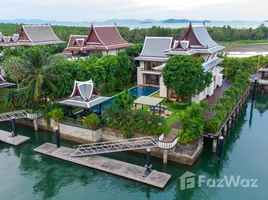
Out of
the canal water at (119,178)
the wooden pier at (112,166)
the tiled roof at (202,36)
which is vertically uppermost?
the tiled roof at (202,36)

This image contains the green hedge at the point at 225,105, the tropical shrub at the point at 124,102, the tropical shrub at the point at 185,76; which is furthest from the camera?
the tropical shrub at the point at 185,76

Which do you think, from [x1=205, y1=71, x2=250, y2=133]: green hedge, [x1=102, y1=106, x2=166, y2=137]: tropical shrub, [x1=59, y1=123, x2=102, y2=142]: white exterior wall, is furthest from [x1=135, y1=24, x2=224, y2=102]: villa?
[x1=59, y1=123, x2=102, y2=142]: white exterior wall

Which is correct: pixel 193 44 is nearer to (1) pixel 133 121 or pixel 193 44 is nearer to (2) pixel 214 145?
(2) pixel 214 145

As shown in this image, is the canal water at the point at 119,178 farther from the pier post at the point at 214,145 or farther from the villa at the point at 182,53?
the villa at the point at 182,53

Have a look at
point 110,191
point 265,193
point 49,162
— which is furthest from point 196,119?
point 49,162

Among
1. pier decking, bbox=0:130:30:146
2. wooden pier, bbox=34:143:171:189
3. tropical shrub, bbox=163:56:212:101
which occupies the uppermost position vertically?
tropical shrub, bbox=163:56:212:101

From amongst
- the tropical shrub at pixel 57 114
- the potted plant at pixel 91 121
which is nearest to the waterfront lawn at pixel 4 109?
the tropical shrub at pixel 57 114

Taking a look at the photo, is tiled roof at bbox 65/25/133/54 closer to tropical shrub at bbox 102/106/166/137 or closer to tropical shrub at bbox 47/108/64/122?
tropical shrub at bbox 47/108/64/122
